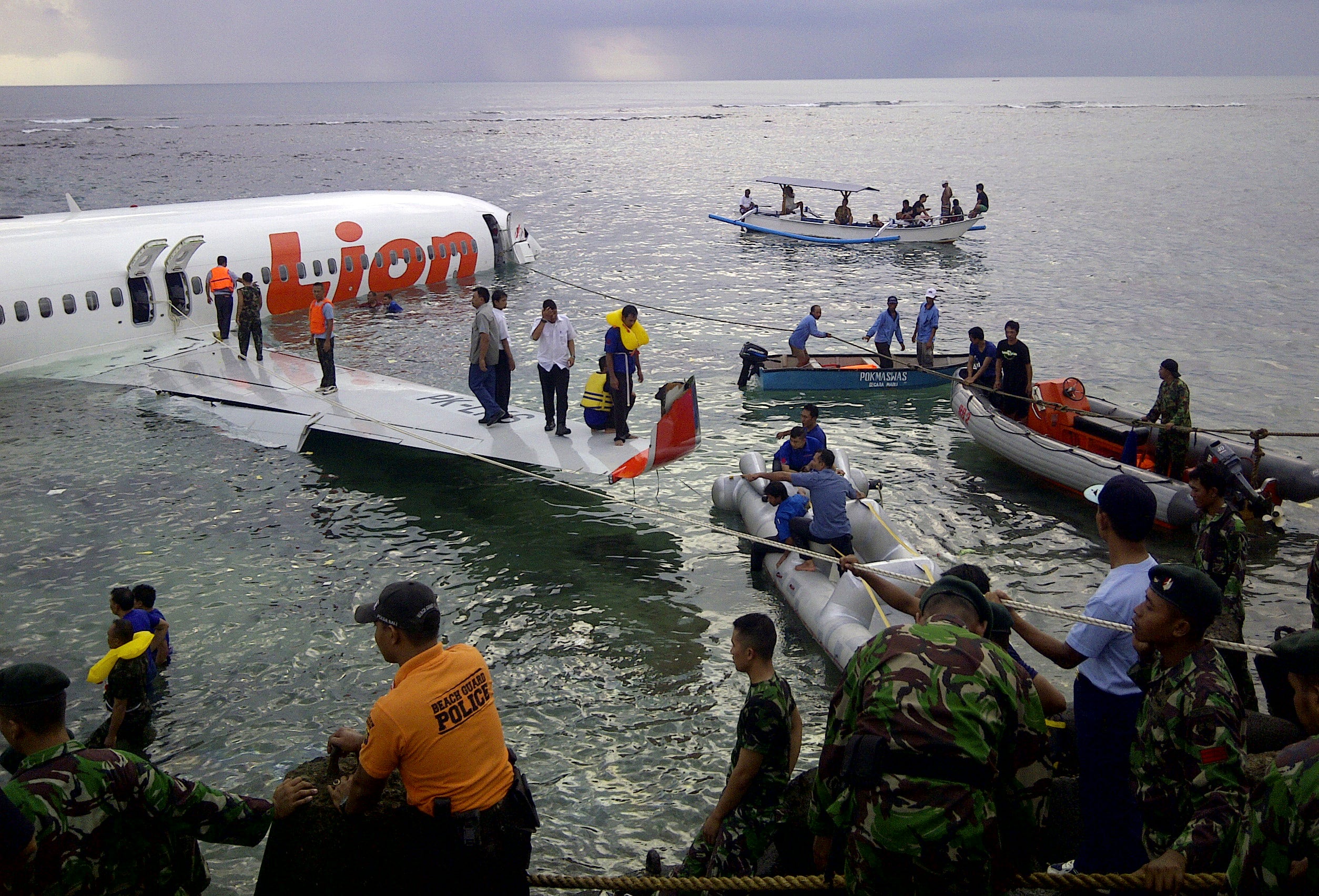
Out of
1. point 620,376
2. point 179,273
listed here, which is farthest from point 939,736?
point 179,273

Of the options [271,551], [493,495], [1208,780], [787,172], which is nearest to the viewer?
[1208,780]

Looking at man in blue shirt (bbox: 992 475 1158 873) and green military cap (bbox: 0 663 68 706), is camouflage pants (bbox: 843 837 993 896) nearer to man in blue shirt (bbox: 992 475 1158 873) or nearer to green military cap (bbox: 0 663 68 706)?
man in blue shirt (bbox: 992 475 1158 873)

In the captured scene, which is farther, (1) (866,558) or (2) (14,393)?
(2) (14,393)

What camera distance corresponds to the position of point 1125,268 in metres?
35.7

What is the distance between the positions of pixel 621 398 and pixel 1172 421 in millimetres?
7914

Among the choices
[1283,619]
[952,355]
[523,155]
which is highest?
[523,155]

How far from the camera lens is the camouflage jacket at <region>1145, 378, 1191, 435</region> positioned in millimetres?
13617

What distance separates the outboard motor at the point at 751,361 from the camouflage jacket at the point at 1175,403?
8107mm

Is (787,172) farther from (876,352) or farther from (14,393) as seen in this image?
(14,393)

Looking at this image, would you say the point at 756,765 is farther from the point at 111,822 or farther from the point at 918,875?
the point at 111,822

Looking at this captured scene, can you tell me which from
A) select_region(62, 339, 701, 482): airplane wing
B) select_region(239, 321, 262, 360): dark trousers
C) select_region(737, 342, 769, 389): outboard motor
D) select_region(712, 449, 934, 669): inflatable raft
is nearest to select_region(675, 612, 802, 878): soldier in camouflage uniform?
select_region(712, 449, 934, 669): inflatable raft

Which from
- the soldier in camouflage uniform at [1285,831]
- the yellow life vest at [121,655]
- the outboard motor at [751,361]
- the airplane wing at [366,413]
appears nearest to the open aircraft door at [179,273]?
the airplane wing at [366,413]

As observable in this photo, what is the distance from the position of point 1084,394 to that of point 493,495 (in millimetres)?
9911

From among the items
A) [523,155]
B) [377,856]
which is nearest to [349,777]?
[377,856]
